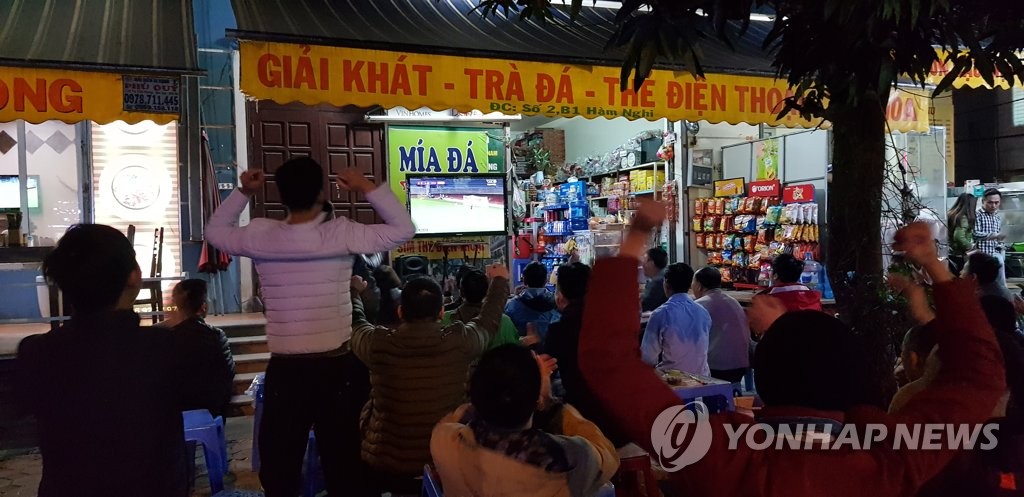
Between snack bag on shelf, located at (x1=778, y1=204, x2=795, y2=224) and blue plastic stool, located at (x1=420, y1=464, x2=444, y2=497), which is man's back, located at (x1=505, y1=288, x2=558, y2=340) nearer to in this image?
blue plastic stool, located at (x1=420, y1=464, x2=444, y2=497)

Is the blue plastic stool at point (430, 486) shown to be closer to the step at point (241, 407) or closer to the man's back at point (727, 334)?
the man's back at point (727, 334)

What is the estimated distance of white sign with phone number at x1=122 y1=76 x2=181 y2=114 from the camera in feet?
15.4

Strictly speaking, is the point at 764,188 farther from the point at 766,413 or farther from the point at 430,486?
the point at 766,413

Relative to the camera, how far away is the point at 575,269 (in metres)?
4.38

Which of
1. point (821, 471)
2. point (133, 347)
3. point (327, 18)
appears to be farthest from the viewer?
point (327, 18)

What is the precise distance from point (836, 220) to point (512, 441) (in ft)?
7.91

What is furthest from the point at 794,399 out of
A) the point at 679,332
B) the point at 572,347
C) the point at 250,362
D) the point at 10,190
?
the point at 10,190

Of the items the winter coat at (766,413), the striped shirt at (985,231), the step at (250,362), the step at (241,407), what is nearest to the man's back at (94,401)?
the winter coat at (766,413)

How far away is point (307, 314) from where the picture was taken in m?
3.01

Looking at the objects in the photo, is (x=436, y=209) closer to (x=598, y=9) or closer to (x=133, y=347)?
(x=598, y=9)

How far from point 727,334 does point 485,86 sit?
2603 mm

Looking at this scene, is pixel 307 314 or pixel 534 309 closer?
pixel 307 314

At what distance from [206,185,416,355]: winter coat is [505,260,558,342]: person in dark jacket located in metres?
2.48

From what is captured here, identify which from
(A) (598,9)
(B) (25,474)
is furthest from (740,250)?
(B) (25,474)
